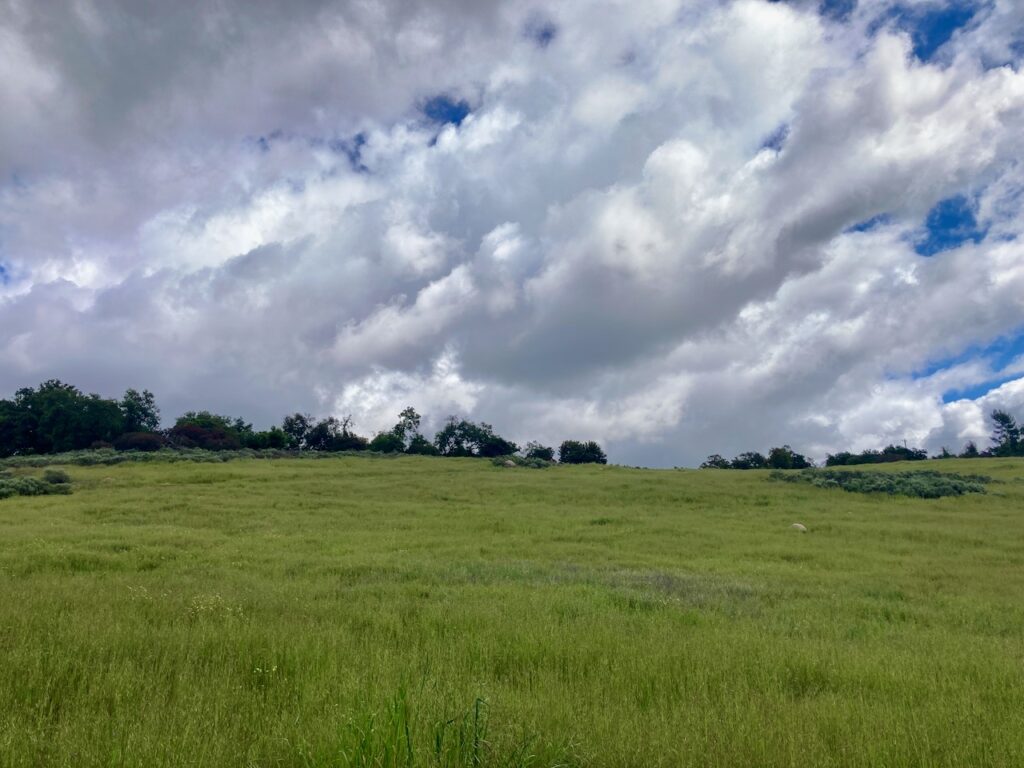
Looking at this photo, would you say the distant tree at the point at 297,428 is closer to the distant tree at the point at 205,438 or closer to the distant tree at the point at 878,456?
the distant tree at the point at 205,438

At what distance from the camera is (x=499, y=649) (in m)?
7.29

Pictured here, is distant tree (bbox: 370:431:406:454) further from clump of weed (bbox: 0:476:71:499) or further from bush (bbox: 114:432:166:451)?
clump of weed (bbox: 0:476:71:499)

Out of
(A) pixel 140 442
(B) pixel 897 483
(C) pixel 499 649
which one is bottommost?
(C) pixel 499 649

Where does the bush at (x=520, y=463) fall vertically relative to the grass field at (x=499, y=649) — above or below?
above

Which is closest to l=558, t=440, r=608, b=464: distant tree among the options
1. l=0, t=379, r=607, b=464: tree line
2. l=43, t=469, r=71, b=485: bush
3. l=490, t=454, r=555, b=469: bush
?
l=0, t=379, r=607, b=464: tree line

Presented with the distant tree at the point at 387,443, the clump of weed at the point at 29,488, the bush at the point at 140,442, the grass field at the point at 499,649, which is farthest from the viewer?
the distant tree at the point at 387,443

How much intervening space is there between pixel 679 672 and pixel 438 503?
24998mm

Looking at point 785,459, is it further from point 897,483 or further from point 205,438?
point 205,438

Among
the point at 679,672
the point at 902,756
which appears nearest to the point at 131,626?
the point at 679,672

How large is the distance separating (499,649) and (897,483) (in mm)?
39498

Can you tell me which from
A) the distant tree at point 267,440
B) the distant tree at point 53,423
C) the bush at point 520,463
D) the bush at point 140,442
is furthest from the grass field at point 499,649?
the distant tree at point 53,423

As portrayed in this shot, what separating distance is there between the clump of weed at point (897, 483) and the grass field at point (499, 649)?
17399 mm

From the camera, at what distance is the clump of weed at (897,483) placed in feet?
122

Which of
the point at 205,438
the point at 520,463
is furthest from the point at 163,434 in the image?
the point at 520,463
